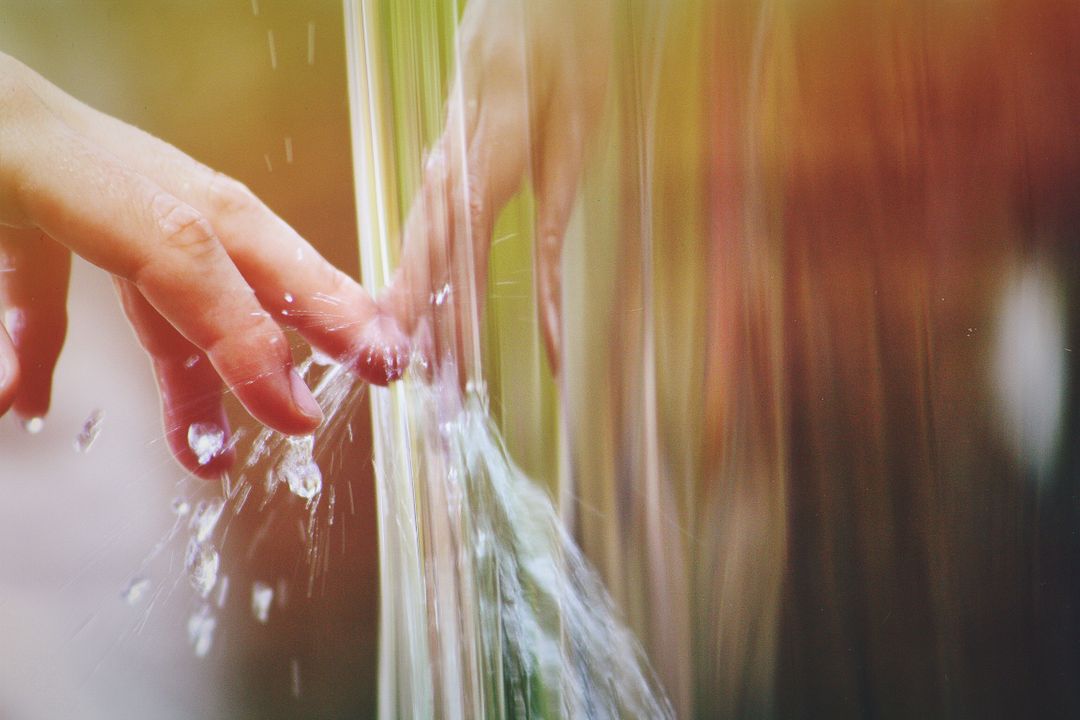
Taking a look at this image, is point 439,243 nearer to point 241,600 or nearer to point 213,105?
point 213,105

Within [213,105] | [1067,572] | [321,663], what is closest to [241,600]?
[321,663]

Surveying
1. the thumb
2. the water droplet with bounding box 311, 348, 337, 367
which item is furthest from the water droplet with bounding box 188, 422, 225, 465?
the thumb

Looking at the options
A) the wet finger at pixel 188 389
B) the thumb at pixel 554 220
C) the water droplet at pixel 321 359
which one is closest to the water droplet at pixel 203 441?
the wet finger at pixel 188 389

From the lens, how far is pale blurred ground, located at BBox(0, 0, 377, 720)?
3.35 ft

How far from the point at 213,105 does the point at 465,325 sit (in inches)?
14.0

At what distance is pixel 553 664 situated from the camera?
104cm

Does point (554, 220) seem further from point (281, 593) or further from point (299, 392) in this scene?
point (281, 593)

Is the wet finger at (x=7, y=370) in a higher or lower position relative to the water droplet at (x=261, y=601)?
higher

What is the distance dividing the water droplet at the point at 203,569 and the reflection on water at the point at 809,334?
0.61ft

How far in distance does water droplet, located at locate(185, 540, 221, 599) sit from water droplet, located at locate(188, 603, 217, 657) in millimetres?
20

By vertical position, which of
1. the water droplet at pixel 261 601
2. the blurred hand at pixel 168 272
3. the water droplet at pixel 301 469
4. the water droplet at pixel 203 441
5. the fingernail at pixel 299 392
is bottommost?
the water droplet at pixel 261 601

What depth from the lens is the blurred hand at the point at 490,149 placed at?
40.6 inches

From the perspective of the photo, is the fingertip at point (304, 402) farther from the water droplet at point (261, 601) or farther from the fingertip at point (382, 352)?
the water droplet at point (261, 601)

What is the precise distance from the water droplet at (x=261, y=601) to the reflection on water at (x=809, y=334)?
12 cm
